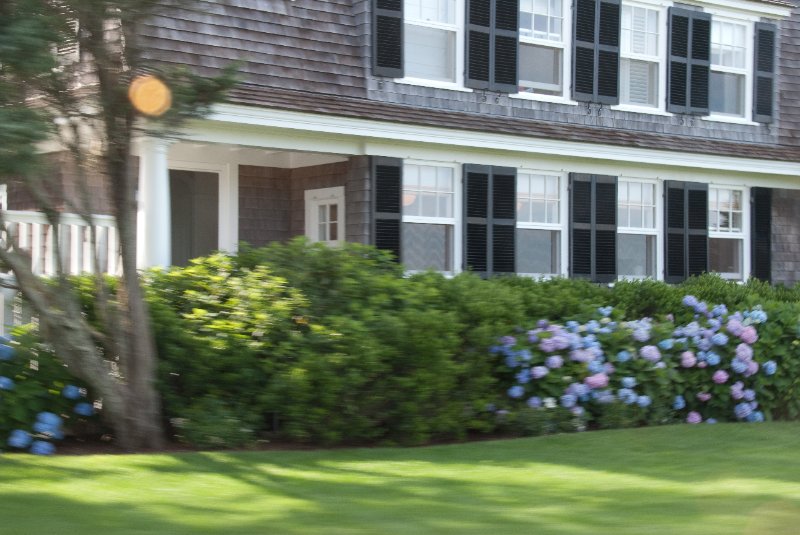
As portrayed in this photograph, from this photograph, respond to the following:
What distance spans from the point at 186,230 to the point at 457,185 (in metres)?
3.92

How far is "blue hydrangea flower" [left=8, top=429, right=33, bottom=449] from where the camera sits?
855cm

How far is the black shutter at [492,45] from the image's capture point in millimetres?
15484

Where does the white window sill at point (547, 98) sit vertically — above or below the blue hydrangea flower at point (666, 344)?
above

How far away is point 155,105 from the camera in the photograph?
319 inches

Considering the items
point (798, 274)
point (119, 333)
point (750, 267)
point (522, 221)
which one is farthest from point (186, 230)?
point (798, 274)

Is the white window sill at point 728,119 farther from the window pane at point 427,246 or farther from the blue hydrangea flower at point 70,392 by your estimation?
the blue hydrangea flower at point 70,392

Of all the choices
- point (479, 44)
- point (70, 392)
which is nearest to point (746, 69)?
point (479, 44)

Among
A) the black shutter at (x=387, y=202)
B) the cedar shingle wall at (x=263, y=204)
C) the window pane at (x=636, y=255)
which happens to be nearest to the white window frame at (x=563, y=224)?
the window pane at (x=636, y=255)

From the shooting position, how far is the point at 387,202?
14656 mm

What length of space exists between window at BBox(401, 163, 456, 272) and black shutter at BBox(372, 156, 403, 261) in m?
0.18

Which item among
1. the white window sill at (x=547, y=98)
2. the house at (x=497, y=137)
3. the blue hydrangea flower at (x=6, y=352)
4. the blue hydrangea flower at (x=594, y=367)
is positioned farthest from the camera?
the white window sill at (x=547, y=98)

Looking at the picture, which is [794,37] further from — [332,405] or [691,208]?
[332,405]

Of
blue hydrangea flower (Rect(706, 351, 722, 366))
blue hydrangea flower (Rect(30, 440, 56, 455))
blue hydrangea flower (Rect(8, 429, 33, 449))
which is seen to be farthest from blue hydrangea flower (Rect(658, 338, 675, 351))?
blue hydrangea flower (Rect(8, 429, 33, 449))

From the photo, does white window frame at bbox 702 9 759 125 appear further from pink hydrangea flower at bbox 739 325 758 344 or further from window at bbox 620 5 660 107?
pink hydrangea flower at bbox 739 325 758 344
